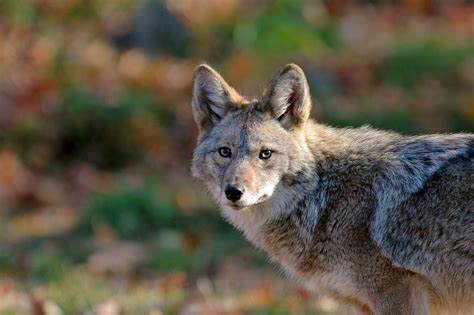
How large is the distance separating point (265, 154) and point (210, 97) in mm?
705

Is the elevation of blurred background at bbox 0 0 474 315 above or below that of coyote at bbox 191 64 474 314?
below

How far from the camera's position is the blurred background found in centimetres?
1018

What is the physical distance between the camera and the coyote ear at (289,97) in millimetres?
6840

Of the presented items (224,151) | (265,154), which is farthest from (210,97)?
(265,154)

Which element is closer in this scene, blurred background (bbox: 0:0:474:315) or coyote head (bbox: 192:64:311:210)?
coyote head (bbox: 192:64:311:210)

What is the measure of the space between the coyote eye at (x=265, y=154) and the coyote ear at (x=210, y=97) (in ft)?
1.74

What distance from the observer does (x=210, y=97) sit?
23.6ft

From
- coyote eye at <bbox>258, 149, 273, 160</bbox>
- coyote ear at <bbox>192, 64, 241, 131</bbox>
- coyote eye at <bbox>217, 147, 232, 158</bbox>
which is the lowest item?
coyote eye at <bbox>217, 147, 232, 158</bbox>

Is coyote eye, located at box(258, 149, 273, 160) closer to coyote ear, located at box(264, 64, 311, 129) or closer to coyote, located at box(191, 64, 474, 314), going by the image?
coyote, located at box(191, 64, 474, 314)

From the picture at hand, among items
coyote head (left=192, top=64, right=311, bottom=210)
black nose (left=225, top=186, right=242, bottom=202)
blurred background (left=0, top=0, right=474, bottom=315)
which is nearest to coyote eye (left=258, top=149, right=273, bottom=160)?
coyote head (left=192, top=64, right=311, bottom=210)

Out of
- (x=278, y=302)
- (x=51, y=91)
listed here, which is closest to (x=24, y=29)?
(x=51, y=91)

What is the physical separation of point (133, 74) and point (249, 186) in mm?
9659

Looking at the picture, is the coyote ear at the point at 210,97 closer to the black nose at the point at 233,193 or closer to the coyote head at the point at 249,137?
the coyote head at the point at 249,137

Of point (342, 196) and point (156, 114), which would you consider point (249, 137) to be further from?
point (156, 114)
